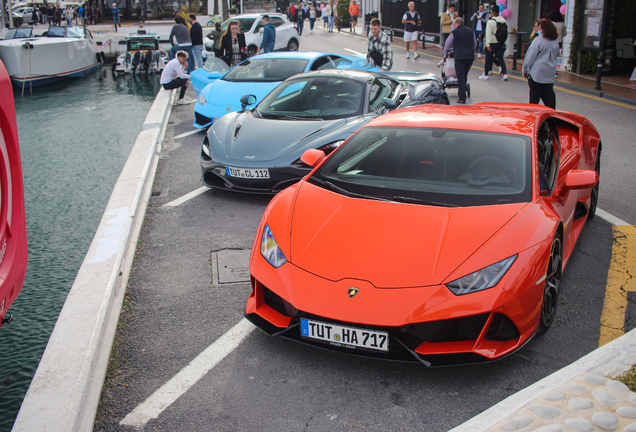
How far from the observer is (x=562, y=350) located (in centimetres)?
346

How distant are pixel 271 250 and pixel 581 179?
7.15 feet

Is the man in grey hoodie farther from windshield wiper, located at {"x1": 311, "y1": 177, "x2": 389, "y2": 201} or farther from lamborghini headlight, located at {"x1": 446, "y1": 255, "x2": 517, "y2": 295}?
lamborghini headlight, located at {"x1": 446, "y1": 255, "x2": 517, "y2": 295}

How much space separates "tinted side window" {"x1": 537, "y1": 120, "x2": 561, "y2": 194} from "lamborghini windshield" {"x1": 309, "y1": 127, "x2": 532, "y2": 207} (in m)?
0.14

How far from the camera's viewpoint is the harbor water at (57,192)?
13.0 feet

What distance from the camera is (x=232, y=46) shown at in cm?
1688

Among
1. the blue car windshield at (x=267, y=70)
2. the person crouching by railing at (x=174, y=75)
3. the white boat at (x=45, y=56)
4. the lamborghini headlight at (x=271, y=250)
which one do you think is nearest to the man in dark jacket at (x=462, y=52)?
the blue car windshield at (x=267, y=70)

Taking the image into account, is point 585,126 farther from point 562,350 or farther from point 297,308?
point 297,308

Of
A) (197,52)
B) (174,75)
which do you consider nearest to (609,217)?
(174,75)

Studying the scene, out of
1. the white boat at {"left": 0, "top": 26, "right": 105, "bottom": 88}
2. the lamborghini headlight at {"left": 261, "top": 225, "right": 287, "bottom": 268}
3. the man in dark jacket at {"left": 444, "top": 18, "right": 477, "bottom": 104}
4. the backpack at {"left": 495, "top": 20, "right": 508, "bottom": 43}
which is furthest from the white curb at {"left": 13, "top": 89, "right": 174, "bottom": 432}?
the white boat at {"left": 0, "top": 26, "right": 105, "bottom": 88}

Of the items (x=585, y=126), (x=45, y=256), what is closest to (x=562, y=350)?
(x=585, y=126)

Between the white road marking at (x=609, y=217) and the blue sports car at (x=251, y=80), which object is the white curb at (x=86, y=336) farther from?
the white road marking at (x=609, y=217)

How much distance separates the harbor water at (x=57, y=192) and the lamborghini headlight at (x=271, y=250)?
1670mm

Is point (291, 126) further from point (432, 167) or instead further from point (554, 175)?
point (554, 175)

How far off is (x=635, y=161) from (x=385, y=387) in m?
6.45
